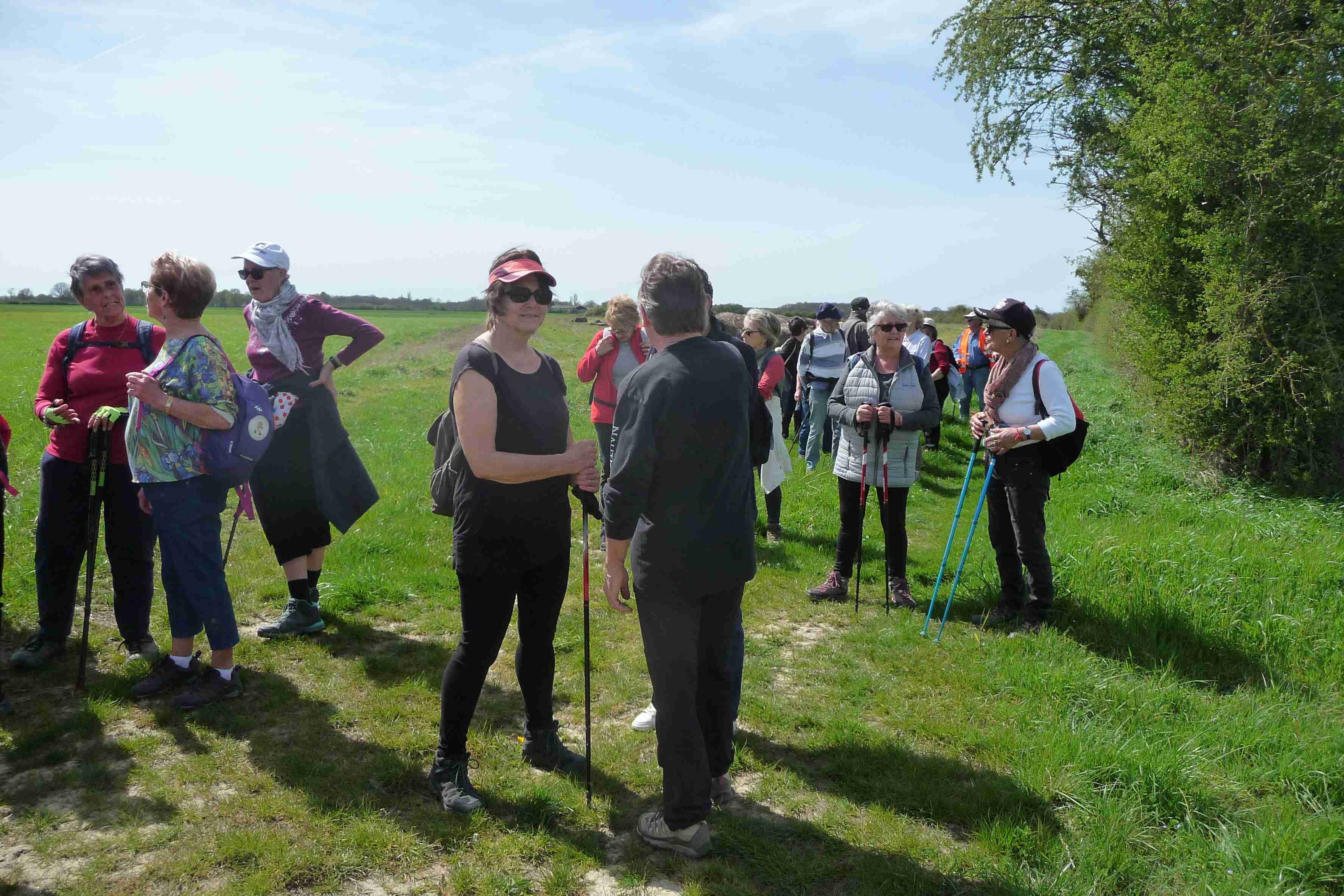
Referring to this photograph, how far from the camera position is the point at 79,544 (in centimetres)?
496

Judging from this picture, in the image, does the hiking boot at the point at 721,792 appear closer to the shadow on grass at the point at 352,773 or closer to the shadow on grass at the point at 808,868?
the shadow on grass at the point at 808,868

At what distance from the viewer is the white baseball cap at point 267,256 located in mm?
4910

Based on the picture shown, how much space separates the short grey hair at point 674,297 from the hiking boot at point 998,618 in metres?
3.72

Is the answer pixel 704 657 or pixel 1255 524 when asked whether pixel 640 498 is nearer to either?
pixel 704 657

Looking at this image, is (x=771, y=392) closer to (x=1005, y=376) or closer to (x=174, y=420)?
(x=1005, y=376)

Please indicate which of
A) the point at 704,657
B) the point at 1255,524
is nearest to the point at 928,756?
the point at 704,657

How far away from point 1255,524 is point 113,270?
350 inches

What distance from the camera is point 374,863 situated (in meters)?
3.30

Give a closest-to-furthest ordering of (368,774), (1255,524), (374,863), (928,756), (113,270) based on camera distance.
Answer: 1. (374,863)
2. (368,774)
3. (928,756)
4. (113,270)
5. (1255,524)

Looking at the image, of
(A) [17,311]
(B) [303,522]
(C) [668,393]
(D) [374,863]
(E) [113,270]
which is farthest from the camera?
(A) [17,311]

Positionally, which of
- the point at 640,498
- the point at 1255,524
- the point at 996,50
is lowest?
the point at 1255,524

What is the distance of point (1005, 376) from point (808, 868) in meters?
3.41

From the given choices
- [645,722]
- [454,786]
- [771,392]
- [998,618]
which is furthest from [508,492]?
[771,392]

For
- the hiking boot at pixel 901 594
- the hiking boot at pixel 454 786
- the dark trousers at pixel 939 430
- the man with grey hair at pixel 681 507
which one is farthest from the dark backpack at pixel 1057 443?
the dark trousers at pixel 939 430
